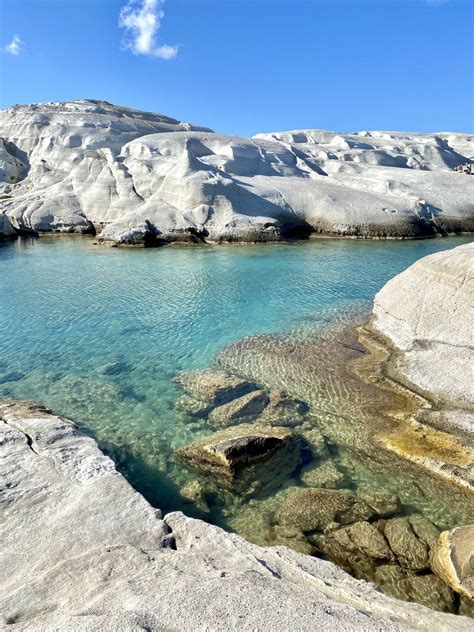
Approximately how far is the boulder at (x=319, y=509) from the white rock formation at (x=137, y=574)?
1692 mm

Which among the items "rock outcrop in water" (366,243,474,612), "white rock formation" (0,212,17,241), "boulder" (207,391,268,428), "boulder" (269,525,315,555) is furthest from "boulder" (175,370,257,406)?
"white rock formation" (0,212,17,241)

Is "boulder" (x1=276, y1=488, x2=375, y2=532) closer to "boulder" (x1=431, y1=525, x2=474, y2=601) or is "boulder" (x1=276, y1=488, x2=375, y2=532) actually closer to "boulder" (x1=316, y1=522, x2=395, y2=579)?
"boulder" (x1=316, y1=522, x2=395, y2=579)

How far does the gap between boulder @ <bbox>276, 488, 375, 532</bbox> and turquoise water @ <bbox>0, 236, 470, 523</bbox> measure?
3.65 ft

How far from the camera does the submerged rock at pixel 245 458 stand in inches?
341

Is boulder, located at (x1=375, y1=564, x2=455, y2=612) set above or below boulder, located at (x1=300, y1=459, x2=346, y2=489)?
below

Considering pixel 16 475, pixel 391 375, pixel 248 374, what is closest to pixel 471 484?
pixel 391 375

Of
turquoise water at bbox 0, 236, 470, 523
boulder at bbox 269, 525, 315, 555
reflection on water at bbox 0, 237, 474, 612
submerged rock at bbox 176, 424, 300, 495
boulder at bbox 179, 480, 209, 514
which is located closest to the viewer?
boulder at bbox 269, 525, 315, 555

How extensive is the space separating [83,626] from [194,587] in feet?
3.86

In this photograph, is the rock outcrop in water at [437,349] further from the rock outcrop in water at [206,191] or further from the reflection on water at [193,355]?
the rock outcrop in water at [206,191]

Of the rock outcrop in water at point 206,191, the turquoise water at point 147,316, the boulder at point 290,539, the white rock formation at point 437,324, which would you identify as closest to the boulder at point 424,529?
the boulder at point 290,539

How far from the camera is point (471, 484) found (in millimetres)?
8188

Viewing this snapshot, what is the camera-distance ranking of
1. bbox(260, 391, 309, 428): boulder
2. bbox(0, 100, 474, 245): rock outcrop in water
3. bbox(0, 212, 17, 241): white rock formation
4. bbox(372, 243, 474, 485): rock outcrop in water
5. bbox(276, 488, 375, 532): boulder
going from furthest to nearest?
bbox(0, 212, 17, 241): white rock formation < bbox(0, 100, 474, 245): rock outcrop in water < bbox(260, 391, 309, 428): boulder < bbox(372, 243, 474, 485): rock outcrop in water < bbox(276, 488, 375, 532): boulder

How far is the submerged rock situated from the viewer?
8.67m

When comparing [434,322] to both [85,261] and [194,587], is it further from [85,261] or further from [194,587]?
[85,261]
